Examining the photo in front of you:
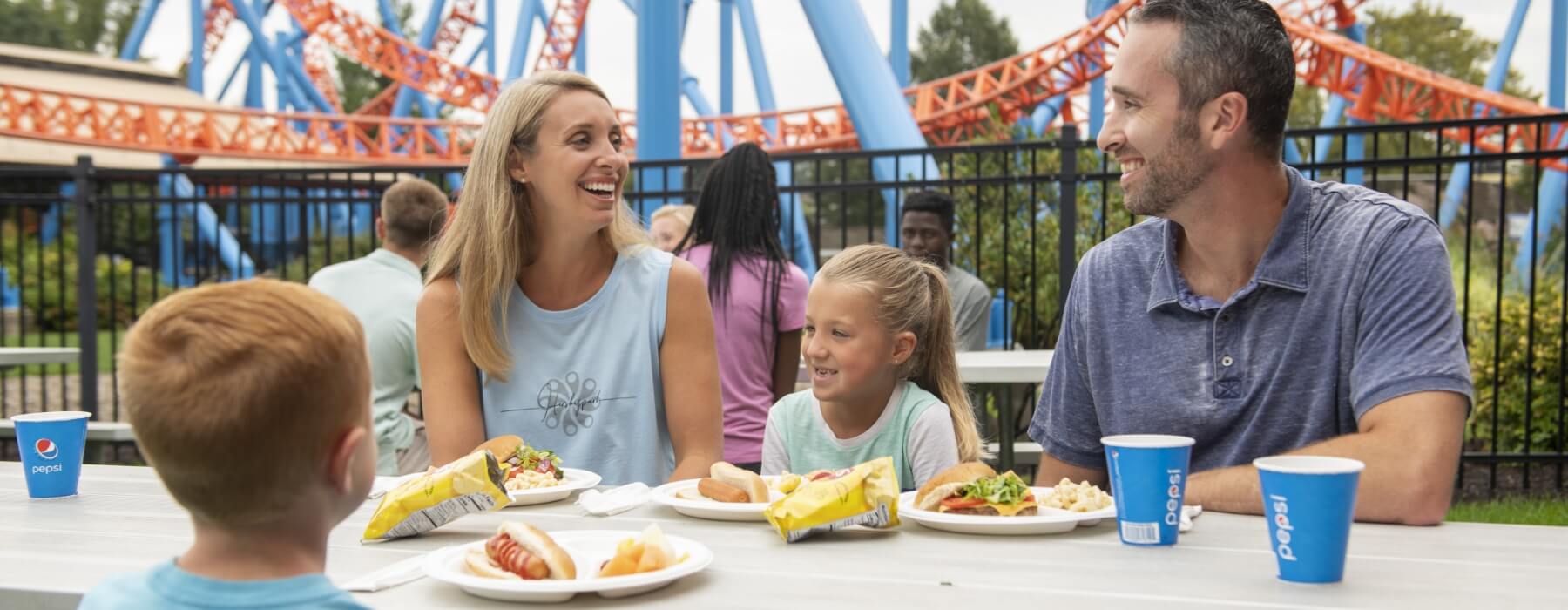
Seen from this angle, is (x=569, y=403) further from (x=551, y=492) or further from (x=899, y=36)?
(x=899, y=36)

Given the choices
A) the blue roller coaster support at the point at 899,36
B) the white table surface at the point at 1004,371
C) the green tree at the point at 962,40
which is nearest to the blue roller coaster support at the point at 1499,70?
the blue roller coaster support at the point at 899,36

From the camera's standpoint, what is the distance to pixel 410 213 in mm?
5016

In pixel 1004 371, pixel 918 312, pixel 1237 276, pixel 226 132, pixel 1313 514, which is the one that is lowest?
pixel 1004 371

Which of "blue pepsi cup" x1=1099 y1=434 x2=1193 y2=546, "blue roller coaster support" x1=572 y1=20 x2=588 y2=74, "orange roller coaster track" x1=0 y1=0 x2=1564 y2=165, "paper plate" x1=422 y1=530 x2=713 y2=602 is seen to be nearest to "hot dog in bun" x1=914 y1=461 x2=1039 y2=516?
"blue pepsi cup" x1=1099 y1=434 x2=1193 y2=546

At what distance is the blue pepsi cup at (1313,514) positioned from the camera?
1.42m

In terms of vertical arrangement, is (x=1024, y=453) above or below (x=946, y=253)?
below

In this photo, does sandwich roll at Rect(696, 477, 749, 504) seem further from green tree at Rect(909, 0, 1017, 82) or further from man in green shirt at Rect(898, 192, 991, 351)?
green tree at Rect(909, 0, 1017, 82)

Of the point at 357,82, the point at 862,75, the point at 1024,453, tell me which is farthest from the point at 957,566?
the point at 357,82

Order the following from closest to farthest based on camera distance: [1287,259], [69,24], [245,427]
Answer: [245,427]
[1287,259]
[69,24]

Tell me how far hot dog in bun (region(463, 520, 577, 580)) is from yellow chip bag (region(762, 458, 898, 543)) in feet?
1.10

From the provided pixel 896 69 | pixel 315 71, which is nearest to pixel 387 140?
pixel 315 71

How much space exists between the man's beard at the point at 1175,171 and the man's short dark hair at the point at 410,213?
3.41 metres

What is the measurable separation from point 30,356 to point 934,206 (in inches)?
172

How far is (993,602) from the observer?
4.51 feet
